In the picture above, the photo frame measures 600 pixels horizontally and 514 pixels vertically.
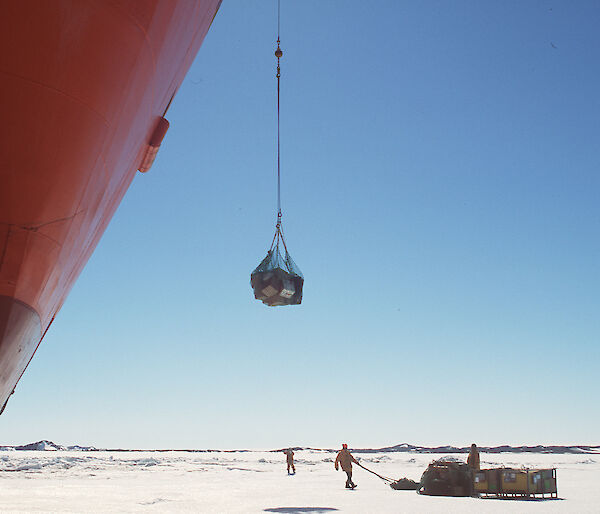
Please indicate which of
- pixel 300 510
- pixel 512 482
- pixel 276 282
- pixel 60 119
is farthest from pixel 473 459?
pixel 60 119

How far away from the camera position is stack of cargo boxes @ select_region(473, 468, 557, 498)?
12359mm

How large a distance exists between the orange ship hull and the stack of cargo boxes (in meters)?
11.0

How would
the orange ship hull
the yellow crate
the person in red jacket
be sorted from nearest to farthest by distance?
the orange ship hull, the yellow crate, the person in red jacket

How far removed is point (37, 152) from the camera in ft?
10.8

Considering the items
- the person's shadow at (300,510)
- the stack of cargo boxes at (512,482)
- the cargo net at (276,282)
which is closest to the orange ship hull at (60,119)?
the cargo net at (276,282)

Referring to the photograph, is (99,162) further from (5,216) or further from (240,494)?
(240,494)

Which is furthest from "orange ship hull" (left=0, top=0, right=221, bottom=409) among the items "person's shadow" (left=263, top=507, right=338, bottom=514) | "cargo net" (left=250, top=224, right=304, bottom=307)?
"person's shadow" (left=263, top=507, right=338, bottom=514)

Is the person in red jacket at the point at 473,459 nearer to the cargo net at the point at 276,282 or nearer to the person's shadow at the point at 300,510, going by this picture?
the person's shadow at the point at 300,510

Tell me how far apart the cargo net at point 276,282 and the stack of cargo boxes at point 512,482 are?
6.94 m

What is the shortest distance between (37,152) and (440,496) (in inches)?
476

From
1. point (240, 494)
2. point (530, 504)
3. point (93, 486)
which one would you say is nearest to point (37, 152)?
point (530, 504)

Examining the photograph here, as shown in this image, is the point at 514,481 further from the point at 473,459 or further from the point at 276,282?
the point at 276,282

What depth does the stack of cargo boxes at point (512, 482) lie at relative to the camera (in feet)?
40.5

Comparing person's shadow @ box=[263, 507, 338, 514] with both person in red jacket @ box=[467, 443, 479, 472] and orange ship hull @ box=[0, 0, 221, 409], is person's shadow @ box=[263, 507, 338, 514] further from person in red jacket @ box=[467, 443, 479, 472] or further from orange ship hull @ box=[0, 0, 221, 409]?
orange ship hull @ box=[0, 0, 221, 409]
